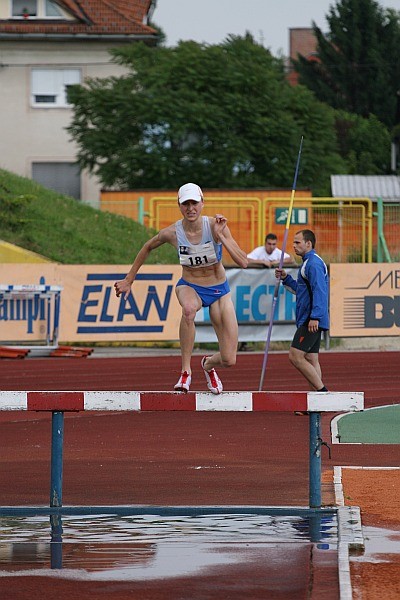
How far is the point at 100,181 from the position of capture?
175 ft

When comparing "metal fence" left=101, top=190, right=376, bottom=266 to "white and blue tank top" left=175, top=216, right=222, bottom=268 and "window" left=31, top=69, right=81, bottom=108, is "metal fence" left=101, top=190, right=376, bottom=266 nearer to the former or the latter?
"white and blue tank top" left=175, top=216, right=222, bottom=268

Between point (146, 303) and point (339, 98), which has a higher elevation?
point (339, 98)

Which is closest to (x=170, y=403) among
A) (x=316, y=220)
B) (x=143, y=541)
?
(x=143, y=541)

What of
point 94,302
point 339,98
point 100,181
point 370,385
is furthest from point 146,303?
point 339,98

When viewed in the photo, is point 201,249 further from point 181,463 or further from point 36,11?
point 36,11

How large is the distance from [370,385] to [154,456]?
8.40 m

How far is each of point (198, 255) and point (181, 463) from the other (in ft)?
6.61

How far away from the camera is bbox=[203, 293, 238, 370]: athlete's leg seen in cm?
1223

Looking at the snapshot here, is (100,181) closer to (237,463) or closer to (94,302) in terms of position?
(94,302)

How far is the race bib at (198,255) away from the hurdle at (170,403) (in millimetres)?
1846

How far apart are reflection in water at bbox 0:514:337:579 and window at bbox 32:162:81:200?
50.8 meters

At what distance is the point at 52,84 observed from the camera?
60.5 meters

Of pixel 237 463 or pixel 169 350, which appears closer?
pixel 237 463

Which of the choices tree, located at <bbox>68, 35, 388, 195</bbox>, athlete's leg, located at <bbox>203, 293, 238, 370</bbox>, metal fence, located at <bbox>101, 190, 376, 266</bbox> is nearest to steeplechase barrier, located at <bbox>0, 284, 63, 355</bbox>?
metal fence, located at <bbox>101, 190, 376, 266</bbox>
